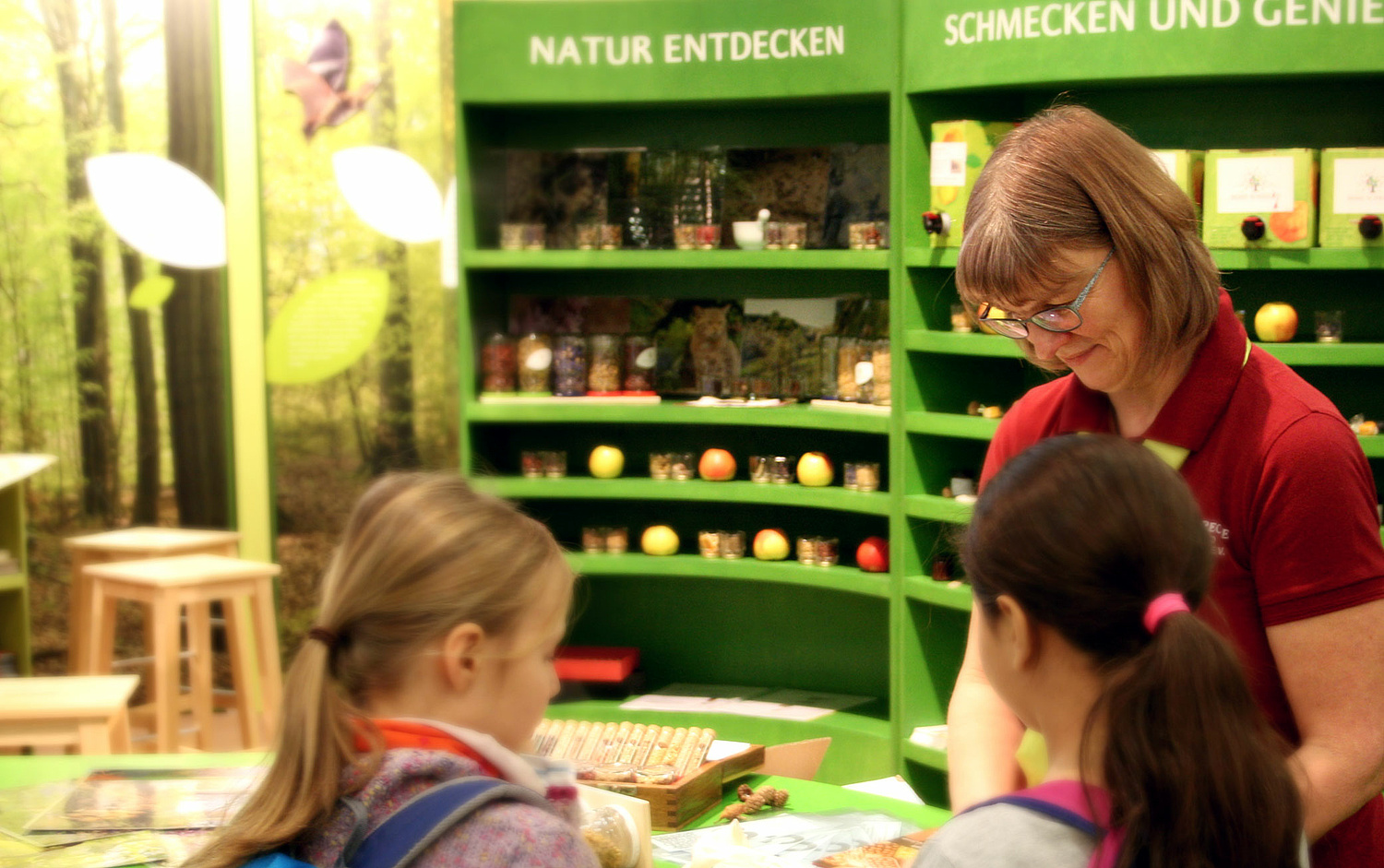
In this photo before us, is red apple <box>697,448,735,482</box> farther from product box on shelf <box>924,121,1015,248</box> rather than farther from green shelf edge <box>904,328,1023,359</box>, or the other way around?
product box on shelf <box>924,121,1015,248</box>

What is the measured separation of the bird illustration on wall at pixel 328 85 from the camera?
5.32 metres

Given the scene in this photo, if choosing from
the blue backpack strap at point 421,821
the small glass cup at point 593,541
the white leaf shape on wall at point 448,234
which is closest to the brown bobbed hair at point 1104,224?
the blue backpack strap at point 421,821

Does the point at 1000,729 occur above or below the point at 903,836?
above

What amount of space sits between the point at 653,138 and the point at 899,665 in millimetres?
1866

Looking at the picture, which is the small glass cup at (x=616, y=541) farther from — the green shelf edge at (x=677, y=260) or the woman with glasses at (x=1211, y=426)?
the woman with glasses at (x=1211, y=426)

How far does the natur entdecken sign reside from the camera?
384 centimetres

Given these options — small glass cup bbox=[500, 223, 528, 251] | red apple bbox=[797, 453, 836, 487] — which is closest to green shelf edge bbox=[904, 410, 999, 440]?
red apple bbox=[797, 453, 836, 487]

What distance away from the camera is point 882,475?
429cm

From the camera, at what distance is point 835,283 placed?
4.30 metres

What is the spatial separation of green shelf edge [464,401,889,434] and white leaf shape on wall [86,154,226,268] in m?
1.62

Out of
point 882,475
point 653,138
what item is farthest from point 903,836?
point 653,138

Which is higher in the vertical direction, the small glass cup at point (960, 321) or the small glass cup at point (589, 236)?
the small glass cup at point (589, 236)

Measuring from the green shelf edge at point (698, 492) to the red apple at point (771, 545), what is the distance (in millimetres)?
102

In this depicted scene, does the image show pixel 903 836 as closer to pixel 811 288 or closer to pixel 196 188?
pixel 811 288
